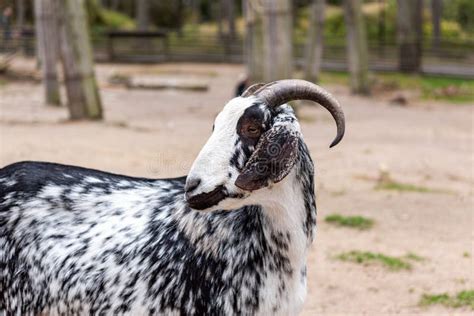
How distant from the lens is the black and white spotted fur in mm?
3242

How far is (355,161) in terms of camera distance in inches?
428

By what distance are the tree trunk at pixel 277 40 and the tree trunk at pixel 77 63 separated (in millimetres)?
2962

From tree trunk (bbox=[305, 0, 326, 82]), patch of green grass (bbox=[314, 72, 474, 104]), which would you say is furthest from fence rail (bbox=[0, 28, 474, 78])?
tree trunk (bbox=[305, 0, 326, 82])

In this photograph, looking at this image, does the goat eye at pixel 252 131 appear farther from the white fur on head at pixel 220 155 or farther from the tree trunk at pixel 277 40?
the tree trunk at pixel 277 40

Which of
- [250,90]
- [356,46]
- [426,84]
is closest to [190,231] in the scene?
[250,90]

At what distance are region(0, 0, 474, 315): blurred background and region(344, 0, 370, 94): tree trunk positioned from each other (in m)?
0.04

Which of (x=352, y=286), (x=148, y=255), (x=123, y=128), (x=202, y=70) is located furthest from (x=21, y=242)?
(x=202, y=70)

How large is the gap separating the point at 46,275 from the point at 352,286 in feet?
10.5

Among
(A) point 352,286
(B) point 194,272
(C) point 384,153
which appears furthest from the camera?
(C) point 384,153

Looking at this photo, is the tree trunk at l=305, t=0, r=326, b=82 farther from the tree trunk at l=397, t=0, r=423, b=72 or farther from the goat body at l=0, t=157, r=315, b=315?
the goat body at l=0, t=157, r=315, b=315

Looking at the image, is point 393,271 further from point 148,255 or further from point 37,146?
point 37,146

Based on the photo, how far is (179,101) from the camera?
19016 millimetres

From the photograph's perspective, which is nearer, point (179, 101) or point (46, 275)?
point (46, 275)

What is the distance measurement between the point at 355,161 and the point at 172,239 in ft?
25.0
